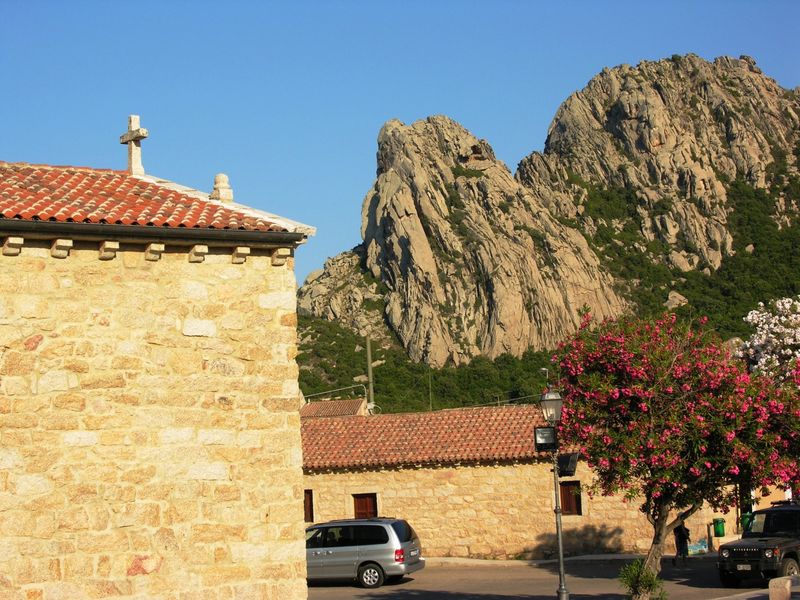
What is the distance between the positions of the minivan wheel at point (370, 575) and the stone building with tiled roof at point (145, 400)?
11331mm

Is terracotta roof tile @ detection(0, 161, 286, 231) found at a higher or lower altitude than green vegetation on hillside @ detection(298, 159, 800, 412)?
lower

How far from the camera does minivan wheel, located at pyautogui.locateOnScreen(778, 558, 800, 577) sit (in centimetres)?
2070

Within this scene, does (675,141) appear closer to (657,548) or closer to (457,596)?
(457,596)

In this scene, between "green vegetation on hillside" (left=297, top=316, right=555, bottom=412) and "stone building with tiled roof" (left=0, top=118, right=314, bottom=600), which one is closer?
"stone building with tiled roof" (left=0, top=118, right=314, bottom=600)

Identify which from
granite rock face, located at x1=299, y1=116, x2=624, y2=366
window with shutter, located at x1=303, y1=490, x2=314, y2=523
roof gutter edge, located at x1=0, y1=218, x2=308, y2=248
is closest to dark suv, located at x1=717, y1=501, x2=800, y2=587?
window with shutter, located at x1=303, y1=490, x2=314, y2=523

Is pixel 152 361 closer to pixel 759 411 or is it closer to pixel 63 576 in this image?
pixel 63 576

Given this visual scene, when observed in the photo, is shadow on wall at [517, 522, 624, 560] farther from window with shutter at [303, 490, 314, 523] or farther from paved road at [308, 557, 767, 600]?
window with shutter at [303, 490, 314, 523]

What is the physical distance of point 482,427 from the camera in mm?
28766

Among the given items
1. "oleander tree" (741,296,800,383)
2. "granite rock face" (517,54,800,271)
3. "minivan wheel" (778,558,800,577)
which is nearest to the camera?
"minivan wheel" (778,558,800,577)

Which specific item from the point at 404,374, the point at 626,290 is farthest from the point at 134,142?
the point at 626,290

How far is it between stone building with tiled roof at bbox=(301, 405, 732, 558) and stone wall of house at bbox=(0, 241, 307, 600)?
15.7m

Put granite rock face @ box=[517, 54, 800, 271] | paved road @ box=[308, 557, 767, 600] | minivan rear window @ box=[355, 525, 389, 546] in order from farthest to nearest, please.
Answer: granite rock face @ box=[517, 54, 800, 271] → minivan rear window @ box=[355, 525, 389, 546] → paved road @ box=[308, 557, 767, 600]

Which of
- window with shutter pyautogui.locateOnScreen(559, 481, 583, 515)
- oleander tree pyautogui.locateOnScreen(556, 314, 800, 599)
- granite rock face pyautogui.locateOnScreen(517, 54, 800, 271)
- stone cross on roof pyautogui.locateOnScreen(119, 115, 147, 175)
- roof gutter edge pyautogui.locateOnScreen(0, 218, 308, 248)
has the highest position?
granite rock face pyautogui.locateOnScreen(517, 54, 800, 271)

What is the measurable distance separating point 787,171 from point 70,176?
10714 centimetres
